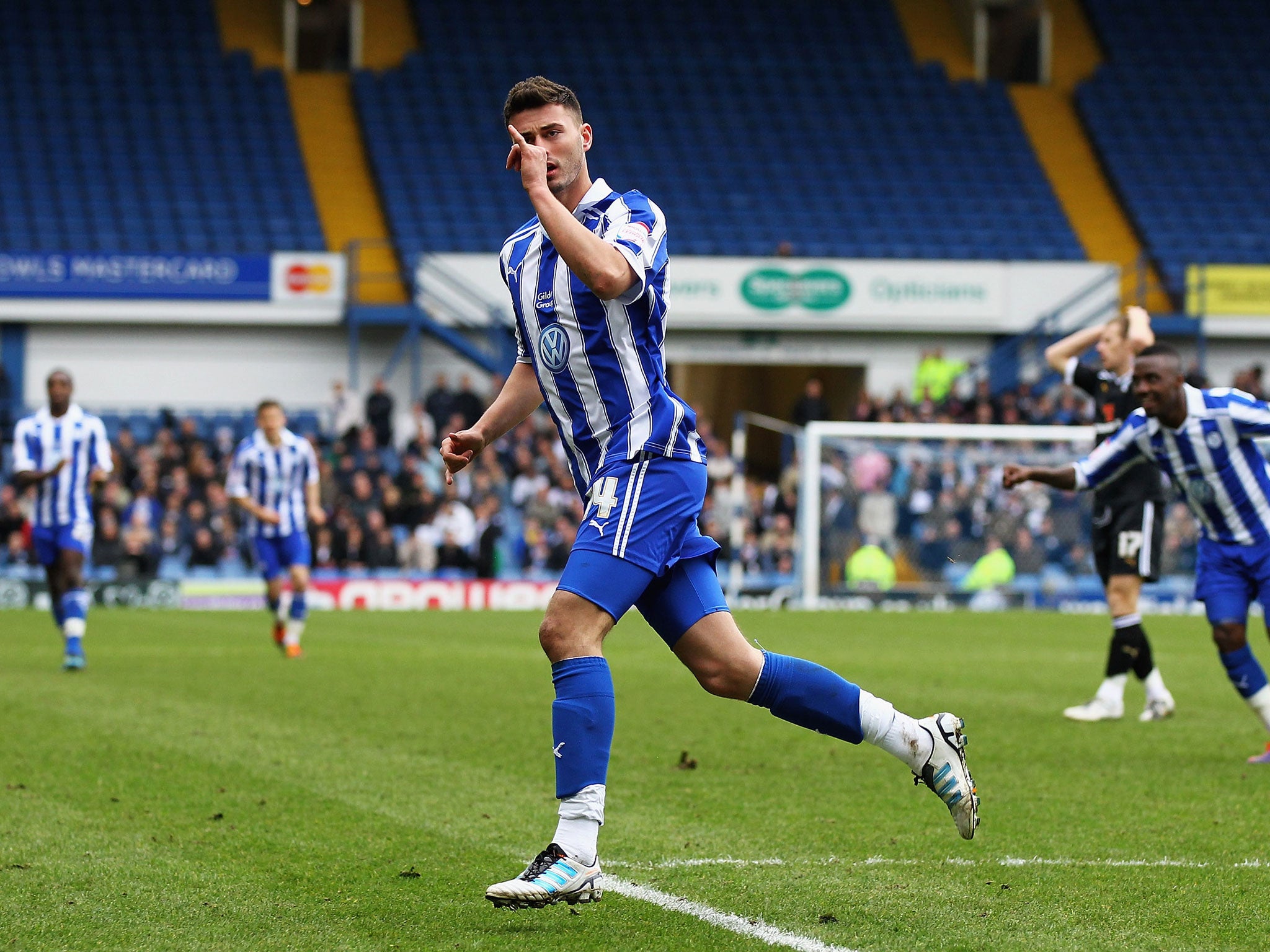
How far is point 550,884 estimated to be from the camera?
4266 mm

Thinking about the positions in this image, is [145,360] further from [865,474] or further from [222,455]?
[865,474]

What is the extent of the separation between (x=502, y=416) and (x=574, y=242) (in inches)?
38.4

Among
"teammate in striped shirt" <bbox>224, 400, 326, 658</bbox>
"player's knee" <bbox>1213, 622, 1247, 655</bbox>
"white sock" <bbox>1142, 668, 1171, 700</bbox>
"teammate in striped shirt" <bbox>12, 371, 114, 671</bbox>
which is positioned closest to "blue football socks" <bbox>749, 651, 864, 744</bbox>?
"player's knee" <bbox>1213, 622, 1247, 655</bbox>

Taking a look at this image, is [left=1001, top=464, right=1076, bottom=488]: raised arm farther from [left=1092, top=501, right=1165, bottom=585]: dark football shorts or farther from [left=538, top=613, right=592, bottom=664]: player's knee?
[left=538, top=613, right=592, bottom=664]: player's knee

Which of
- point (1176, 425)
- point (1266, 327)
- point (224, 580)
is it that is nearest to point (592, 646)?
point (1176, 425)

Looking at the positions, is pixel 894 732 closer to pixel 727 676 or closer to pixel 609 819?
pixel 727 676

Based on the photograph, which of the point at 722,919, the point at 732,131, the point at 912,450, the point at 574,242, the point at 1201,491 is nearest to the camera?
the point at 574,242

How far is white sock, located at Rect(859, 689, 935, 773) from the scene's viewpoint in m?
4.78

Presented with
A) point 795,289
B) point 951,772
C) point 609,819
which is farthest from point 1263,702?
point 795,289

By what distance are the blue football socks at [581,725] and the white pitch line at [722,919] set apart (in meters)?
0.48

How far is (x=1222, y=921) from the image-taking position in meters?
4.54

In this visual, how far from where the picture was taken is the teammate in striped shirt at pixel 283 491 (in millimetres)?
14656

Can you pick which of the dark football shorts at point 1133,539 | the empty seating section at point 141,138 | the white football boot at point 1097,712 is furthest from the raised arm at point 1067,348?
the empty seating section at point 141,138

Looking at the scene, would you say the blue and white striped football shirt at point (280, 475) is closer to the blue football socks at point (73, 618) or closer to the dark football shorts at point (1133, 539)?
the blue football socks at point (73, 618)
